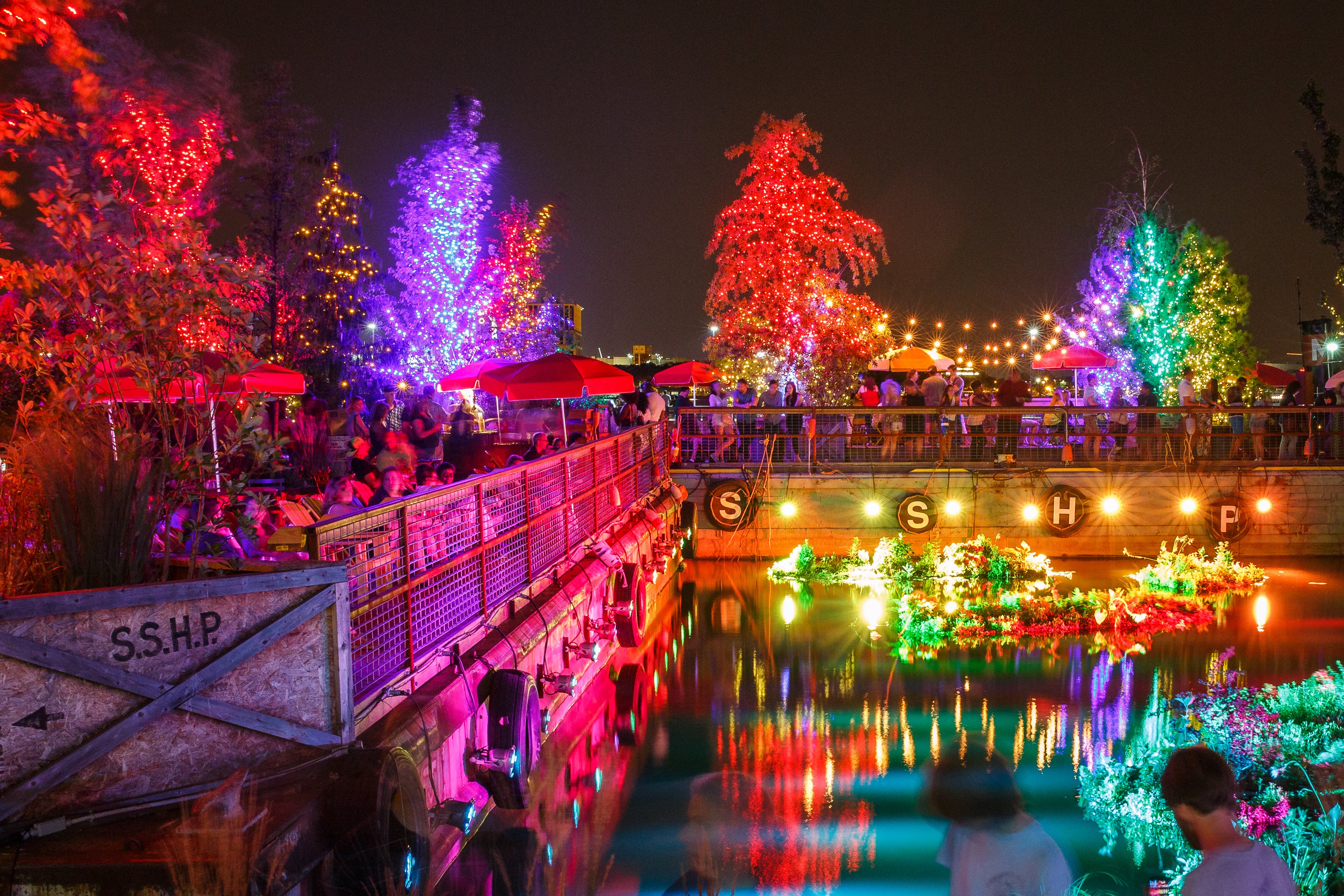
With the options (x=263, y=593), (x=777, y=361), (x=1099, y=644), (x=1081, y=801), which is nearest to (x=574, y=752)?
(x=1081, y=801)

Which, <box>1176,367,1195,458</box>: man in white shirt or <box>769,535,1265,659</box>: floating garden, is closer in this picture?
<box>769,535,1265,659</box>: floating garden

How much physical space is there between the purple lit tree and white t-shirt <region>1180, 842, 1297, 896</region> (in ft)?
116

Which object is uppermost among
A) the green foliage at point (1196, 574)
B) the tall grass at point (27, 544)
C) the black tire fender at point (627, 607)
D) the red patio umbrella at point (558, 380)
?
the red patio umbrella at point (558, 380)

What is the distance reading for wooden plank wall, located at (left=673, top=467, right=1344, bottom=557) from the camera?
1691 centimetres

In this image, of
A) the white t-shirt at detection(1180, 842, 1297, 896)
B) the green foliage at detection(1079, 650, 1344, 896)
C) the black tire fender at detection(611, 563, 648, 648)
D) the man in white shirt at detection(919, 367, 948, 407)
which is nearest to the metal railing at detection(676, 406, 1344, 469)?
the man in white shirt at detection(919, 367, 948, 407)

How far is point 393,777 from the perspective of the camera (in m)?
3.92

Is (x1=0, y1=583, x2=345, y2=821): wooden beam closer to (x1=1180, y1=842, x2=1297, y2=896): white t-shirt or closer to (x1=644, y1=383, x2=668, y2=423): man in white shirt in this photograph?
(x1=1180, y1=842, x2=1297, y2=896): white t-shirt

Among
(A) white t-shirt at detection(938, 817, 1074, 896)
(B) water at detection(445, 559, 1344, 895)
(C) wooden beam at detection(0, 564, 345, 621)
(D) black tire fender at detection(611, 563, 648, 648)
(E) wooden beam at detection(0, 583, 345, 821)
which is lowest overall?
(B) water at detection(445, 559, 1344, 895)

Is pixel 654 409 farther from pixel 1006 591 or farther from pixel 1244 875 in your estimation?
pixel 1244 875

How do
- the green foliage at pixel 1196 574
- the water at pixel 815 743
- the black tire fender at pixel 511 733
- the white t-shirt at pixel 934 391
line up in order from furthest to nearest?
1. the white t-shirt at pixel 934 391
2. the green foliage at pixel 1196 574
3. the water at pixel 815 743
4. the black tire fender at pixel 511 733

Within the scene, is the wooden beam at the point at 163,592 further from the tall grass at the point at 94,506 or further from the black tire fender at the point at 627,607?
the black tire fender at the point at 627,607

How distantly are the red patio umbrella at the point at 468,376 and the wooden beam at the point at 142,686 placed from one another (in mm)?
12386

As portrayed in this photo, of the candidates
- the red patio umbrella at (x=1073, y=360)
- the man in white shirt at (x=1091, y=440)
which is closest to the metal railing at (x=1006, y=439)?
the man in white shirt at (x=1091, y=440)

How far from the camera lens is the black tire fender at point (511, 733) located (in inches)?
217
